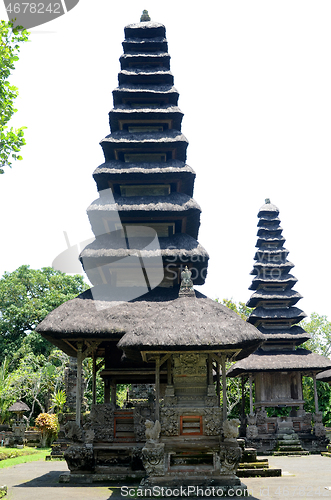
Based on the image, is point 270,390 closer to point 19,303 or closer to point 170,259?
point 170,259

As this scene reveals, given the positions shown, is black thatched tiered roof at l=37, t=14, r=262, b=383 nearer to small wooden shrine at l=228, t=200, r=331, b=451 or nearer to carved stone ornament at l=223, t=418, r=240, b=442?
carved stone ornament at l=223, t=418, r=240, b=442

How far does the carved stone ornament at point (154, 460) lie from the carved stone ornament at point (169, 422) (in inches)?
25.4

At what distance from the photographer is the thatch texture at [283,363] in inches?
947

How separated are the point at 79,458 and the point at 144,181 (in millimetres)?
10254

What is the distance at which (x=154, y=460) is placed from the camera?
10.4 m

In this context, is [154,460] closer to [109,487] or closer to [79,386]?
[109,487]

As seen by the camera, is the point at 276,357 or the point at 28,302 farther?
the point at 28,302

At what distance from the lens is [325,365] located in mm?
23891

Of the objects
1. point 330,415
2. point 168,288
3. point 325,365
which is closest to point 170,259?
point 168,288

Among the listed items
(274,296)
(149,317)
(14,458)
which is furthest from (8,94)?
(274,296)

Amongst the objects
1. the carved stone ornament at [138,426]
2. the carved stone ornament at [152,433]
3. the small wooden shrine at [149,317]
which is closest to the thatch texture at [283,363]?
the small wooden shrine at [149,317]

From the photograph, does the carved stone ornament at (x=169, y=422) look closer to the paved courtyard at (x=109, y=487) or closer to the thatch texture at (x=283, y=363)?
the paved courtyard at (x=109, y=487)

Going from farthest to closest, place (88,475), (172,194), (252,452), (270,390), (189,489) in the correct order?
(270,390) → (172,194) → (252,452) → (88,475) → (189,489)

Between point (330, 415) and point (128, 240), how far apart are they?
22.8 metres
